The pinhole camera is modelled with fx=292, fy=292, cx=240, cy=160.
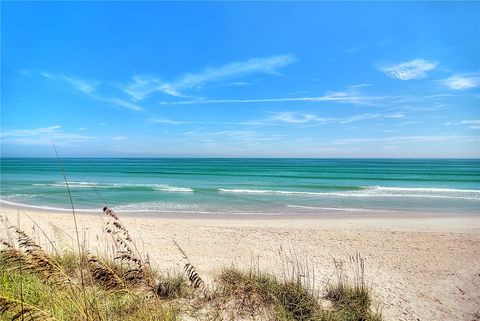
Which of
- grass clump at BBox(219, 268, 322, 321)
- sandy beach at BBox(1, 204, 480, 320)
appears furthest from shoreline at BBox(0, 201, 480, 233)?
grass clump at BBox(219, 268, 322, 321)

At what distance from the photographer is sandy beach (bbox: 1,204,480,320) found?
5980 millimetres

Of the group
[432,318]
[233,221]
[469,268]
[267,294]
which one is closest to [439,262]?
[469,268]

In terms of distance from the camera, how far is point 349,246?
9.56 metres

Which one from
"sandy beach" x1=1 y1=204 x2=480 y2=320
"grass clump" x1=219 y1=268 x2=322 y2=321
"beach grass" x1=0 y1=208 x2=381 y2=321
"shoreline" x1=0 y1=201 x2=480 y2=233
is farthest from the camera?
"shoreline" x1=0 y1=201 x2=480 y2=233

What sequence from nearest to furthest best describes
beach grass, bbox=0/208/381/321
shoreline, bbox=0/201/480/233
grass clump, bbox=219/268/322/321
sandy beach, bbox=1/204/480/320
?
beach grass, bbox=0/208/381/321
grass clump, bbox=219/268/322/321
sandy beach, bbox=1/204/480/320
shoreline, bbox=0/201/480/233

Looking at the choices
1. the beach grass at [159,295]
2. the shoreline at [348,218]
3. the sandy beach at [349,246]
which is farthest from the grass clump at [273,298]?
the shoreline at [348,218]

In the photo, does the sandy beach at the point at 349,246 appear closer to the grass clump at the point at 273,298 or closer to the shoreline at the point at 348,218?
the shoreline at the point at 348,218

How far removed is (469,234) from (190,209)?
508 inches

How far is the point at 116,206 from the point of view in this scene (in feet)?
57.8

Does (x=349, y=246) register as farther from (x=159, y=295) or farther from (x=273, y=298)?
(x=159, y=295)

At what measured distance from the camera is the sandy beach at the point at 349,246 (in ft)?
19.6

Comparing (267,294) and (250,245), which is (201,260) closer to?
(250,245)

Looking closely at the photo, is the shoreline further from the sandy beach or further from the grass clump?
the grass clump

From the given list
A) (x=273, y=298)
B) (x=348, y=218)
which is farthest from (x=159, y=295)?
(x=348, y=218)
